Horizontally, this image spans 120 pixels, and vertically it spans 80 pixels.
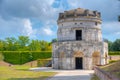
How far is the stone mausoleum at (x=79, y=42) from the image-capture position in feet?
153

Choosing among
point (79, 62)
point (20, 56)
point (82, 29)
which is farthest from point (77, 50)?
point (20, 56)

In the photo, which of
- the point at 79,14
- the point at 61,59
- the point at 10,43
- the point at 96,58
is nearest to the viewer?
the point at 96,58

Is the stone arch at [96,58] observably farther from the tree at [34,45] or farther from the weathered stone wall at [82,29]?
the tree at [34,45]

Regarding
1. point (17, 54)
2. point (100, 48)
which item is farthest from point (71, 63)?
point (17, 54)

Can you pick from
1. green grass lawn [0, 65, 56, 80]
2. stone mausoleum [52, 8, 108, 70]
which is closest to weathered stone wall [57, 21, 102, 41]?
stone mausoleum [52, 8, 108, 70]

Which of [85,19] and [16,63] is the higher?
[85,19]

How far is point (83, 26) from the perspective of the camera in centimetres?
4866

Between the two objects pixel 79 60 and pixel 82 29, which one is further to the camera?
pixel 82 29

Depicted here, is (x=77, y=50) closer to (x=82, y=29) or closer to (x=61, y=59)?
(x=61, y=59)

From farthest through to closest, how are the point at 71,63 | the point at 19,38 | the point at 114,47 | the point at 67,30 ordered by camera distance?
the point at 19,38 < the point at 114,47 < the point at 67,30 < the point at 71,63

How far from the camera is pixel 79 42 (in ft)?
154

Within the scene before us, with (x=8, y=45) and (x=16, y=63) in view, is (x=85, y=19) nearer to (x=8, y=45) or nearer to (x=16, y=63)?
(x=16, y=63)

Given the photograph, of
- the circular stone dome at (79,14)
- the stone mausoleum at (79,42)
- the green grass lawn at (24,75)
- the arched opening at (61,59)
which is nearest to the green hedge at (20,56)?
the stone mausoleum at (79,42)

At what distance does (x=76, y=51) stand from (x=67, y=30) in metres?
4.68
